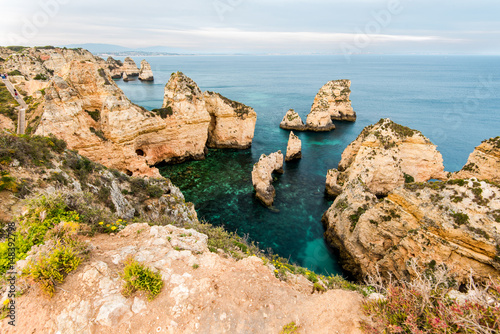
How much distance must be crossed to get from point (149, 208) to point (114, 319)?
10545 mm

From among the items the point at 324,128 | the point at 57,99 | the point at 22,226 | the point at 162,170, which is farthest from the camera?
the point at 324,128

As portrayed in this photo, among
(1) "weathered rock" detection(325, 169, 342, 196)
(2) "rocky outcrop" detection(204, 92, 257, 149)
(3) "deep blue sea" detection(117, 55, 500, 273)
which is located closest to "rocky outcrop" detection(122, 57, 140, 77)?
(3) "deep blue sea" detection(117, 55, 500, 273)

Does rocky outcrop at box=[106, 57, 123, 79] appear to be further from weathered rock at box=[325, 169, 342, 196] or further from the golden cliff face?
weathered rock at box=[325, 169, 342, 196]

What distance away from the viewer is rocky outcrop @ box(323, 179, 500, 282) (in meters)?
11.9

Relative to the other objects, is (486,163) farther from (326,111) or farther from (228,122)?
(326,111)

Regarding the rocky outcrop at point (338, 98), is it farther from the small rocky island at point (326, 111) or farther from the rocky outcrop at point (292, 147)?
the rocky outcrop at point (292, 147)

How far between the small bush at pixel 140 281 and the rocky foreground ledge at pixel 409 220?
23.1 feet

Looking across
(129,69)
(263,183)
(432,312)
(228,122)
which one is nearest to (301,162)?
(263,183)

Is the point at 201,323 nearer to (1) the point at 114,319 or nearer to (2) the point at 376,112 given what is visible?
(1) the point at 114,319

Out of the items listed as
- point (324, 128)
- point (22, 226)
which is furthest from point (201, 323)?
point (324, 128)

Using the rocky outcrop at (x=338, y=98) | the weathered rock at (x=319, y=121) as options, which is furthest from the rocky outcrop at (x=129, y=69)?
the weathered rock at (x=319, y=121)

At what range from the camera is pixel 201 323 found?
5.85 m

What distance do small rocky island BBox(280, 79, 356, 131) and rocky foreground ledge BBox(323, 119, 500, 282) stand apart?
94.8 feet

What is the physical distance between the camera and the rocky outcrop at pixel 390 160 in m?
24.4
